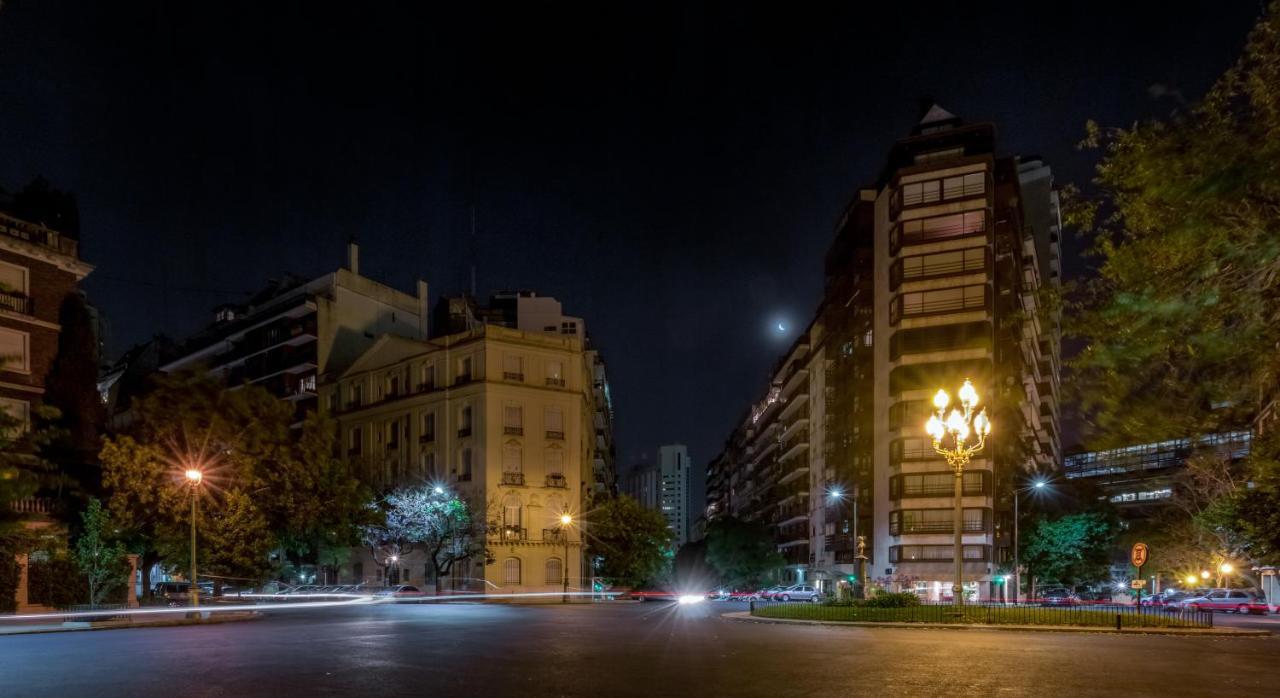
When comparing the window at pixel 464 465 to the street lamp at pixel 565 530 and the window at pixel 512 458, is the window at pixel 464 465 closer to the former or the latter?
the window at pixel 512 458

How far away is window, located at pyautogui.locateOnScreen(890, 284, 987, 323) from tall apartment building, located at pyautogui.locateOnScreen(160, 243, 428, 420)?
3810 centimetres

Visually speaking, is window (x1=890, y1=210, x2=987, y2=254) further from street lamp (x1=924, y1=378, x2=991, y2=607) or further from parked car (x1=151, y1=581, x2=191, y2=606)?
parked car (x1=151, y1=581, x2=191, y2=606)

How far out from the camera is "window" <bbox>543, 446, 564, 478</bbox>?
196ft

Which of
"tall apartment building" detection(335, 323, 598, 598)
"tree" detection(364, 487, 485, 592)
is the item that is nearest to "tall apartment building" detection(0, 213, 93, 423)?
"tree" detection(364, 487, 485, 592)

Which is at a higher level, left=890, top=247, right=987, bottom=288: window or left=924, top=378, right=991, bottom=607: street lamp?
left=890, top=247, right=987, bottom=288: window

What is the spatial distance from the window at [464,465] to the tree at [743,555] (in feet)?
121

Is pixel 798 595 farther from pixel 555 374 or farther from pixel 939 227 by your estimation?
pixel 939 227

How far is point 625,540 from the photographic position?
62062 millimetres

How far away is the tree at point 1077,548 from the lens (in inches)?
2400

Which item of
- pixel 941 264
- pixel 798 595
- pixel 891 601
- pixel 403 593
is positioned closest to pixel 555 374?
pixel 403 593

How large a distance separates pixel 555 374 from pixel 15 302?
1200 inches

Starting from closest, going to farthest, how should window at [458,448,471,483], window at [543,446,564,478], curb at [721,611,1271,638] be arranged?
curb at [721,611,1271,638] < window at [458,448,471,483] < window at [543,446,564,478]

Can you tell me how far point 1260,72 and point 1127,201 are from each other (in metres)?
1.21

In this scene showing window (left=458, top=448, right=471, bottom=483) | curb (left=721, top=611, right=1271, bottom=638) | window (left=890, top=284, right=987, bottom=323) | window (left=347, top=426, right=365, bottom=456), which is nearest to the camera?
curb (left=721, top=611, right=1271, bottom=638)
